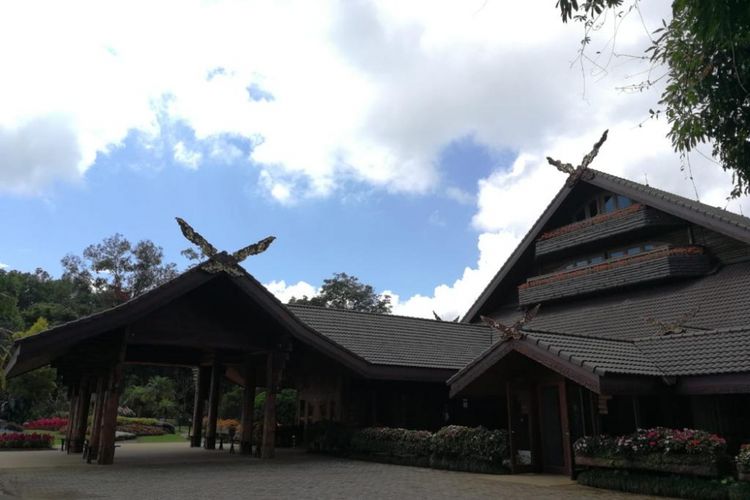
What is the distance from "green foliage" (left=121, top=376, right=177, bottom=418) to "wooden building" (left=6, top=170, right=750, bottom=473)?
1764 centimetres

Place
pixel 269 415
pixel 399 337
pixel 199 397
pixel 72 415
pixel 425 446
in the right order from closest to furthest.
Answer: pixel 425 446
pixel 269 415
pixel 199 397
pixel 399 337
pixel 72 415

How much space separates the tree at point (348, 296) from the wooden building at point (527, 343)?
35568 millimetres

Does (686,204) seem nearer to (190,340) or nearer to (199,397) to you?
(190,340)

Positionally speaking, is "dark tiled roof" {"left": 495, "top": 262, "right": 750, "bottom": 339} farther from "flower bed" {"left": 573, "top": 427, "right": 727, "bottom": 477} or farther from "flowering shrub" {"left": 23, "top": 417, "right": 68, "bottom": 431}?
"flowering shrub" {"left": 23, "top": 417, "right": 68, "bottom": 431}

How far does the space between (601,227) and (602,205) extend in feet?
5.23

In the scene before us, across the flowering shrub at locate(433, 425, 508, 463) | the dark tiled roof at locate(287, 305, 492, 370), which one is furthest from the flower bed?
the dark tiled roof at locate(287, 305, 492, 370)

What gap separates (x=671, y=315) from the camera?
17141 mm

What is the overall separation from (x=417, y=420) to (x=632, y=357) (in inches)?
331

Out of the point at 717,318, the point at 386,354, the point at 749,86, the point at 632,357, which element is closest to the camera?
the point at 749,86

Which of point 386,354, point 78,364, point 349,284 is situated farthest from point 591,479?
point 349,284

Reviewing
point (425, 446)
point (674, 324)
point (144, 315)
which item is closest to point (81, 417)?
point (144, 315)

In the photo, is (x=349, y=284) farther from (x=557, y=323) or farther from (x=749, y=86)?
(x=749, y=86)

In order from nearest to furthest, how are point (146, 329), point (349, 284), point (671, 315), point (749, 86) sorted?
point (749, 86) → point (146, 329) → point (671, 315) → point (349, 284)

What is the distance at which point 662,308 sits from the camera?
1784 cm
